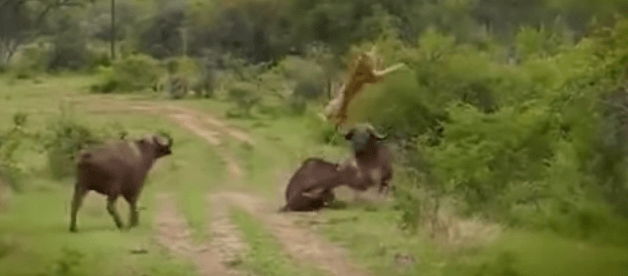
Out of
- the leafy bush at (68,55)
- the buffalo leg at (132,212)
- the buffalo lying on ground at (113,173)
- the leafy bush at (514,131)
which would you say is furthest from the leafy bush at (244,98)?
the buffalo leg at (132,212)

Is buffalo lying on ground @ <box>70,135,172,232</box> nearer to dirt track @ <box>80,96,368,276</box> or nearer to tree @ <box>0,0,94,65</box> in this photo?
dirt track @ <box>80,96,368,276</box>

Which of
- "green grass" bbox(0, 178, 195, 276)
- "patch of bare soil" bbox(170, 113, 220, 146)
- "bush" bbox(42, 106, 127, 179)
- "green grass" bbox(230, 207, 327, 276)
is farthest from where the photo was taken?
"patch of bare soil" bbox(170, 113, 220, 146)

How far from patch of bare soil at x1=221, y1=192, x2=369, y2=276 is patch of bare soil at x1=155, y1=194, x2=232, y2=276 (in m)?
0.77

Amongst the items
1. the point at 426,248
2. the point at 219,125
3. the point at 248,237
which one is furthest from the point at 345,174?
the point at 219,125

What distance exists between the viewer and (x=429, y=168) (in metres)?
14.1

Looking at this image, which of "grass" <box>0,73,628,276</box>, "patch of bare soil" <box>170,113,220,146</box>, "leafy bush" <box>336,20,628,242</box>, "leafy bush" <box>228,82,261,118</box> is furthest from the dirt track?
"leafy bush" <box>228,82,261,118</box>

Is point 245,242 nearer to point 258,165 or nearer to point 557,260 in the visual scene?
point 557,260

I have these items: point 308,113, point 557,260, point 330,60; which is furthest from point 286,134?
point 557,260

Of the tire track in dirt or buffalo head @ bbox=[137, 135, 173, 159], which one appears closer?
the tire track in dirt

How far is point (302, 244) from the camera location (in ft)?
36.2

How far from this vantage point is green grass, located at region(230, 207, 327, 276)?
9.62m

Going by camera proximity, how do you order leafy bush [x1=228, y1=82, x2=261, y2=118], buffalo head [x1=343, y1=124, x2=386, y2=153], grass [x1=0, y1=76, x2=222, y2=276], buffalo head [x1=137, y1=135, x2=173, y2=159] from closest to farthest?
grass [x1=0, y1=76, x2=222, y2=276]
buffalo head [x1=137, y1=135, x2=173, y2=159]
buffalo head [x1=343, y1=124, x2=386, y2=153]
leafy bush [x1=228, y1=82, x2=261, y2=118]

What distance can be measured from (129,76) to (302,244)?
20.0 meters

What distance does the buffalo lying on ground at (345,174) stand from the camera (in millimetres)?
13477
